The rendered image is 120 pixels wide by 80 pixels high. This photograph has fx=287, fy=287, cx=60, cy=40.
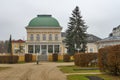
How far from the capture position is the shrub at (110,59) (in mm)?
20094

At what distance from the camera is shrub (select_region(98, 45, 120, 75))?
20094 mm

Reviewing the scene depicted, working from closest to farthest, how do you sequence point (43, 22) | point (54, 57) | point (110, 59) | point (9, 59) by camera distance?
point (110, 59) → point (9, 59) → point (54, 57) → point (43, 22)

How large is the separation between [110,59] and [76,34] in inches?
1914

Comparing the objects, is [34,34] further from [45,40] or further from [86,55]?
[86,55]

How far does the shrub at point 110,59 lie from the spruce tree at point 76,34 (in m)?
44.8

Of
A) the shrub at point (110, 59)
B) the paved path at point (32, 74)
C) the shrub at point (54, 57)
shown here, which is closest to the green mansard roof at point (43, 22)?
the shrub at point (54, 57)

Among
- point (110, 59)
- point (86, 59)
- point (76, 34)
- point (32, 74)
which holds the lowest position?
point (32, 74)

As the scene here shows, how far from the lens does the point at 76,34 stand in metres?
69.2

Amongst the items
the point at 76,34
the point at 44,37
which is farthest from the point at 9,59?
the point at 44,37

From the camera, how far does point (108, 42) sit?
72688 millimetres

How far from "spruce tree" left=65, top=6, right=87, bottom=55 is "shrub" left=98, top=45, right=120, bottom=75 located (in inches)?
1762

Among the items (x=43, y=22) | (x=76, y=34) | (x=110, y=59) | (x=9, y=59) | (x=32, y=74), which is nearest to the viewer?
(x=110, y=59)

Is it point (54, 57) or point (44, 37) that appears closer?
point (54, 57)

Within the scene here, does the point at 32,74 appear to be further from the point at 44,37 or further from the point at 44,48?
the point at 44,37
